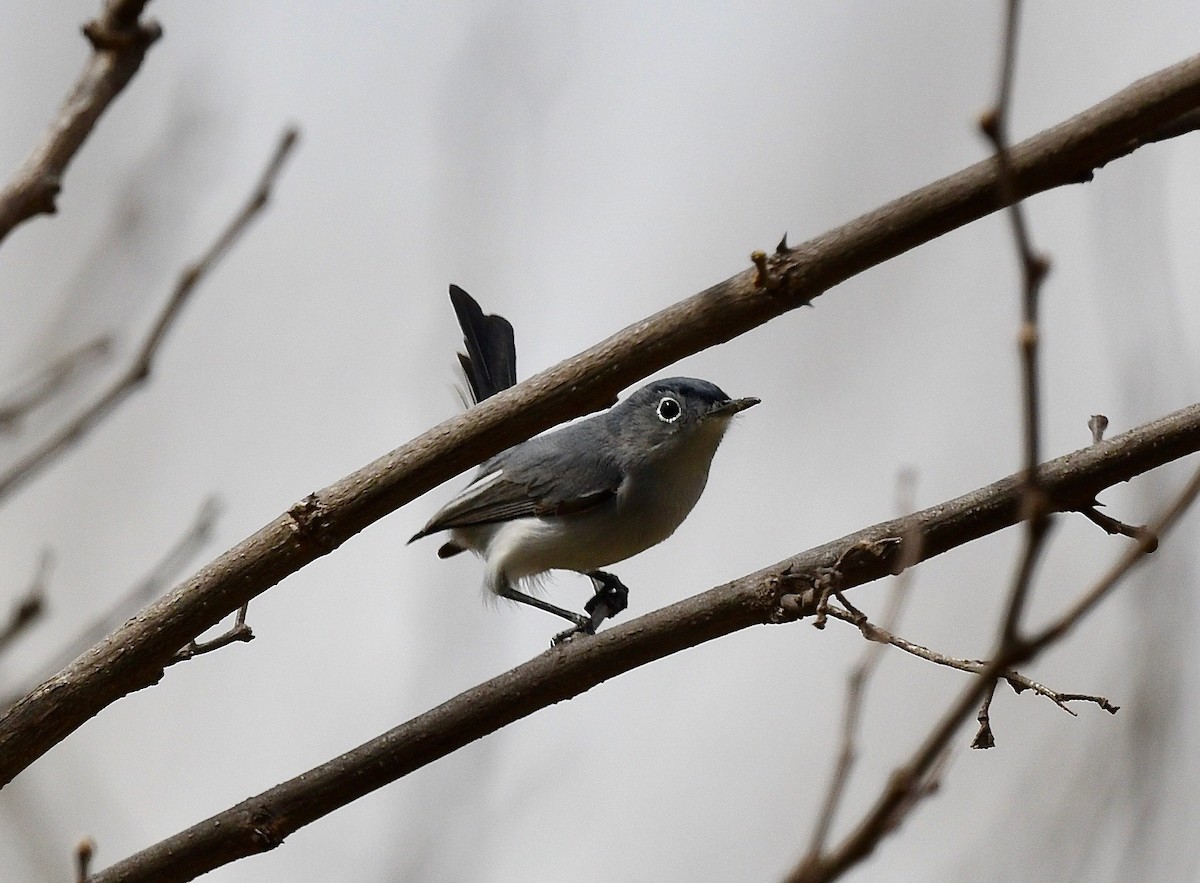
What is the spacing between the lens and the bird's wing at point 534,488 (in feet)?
12.8

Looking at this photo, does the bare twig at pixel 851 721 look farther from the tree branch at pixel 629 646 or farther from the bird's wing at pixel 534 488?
the bird's wing at pixel 534 488

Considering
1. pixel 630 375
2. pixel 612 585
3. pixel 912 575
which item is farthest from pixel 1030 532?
pixel 612 585

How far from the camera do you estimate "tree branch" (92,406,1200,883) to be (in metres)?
1.97

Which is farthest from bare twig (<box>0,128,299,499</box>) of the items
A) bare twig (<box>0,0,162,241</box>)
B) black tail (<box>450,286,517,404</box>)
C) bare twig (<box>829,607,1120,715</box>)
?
black tail (<box>450,286,517,404</box>)

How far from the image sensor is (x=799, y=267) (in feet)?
5.63

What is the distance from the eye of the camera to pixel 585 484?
3912 mm

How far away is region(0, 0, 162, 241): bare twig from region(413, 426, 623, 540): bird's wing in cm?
203

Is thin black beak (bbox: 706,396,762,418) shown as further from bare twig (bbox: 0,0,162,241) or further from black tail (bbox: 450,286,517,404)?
bare twig (bbox: 0,0,162,241)

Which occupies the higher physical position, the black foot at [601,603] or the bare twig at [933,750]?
the black foot at [601,603]

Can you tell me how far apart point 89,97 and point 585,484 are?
2173mm

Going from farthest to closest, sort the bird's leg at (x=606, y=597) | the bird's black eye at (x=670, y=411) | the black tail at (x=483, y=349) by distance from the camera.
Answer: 1. the black tail at (x=483, y=349)
2. the bird's black eye at (x=670, y=411)
3. the bird's leg at (x=606, y=597)

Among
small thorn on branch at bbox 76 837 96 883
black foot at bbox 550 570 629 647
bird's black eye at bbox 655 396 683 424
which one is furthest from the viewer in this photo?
bird's black eye at bbox 655 396 683 424

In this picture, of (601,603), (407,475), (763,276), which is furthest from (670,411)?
(763,276)

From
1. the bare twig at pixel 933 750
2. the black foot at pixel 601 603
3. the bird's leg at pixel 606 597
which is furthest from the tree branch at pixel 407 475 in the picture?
the bird's leg at pixel 606 597
